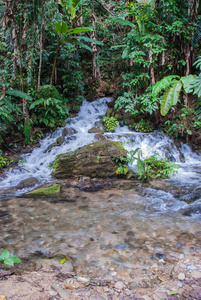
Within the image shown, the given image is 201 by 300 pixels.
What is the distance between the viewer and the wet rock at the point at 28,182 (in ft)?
16.4

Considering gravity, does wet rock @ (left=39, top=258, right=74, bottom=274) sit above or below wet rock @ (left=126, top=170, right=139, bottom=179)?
above

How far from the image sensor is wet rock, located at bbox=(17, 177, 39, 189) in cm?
499

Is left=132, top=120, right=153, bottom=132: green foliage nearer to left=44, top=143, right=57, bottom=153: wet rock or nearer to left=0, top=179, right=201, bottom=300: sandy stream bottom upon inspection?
left=44, top=143, right=57, bottom=153: wet rock

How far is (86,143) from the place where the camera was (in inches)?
285

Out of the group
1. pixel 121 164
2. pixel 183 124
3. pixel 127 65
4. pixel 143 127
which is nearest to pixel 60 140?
pixel 121 164

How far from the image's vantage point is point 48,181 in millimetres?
5352

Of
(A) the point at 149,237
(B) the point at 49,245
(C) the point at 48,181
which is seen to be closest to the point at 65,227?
(B) the point at 49,245

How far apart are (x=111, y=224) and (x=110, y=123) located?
6.49 m

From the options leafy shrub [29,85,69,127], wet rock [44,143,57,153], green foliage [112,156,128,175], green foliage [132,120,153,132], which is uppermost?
leafy shrub [29,85,69,127]

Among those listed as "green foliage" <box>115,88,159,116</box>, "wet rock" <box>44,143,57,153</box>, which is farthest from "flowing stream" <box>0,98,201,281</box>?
"green foliage" <box>115,88,159,116</box>

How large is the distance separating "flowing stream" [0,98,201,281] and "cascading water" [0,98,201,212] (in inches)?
2.6

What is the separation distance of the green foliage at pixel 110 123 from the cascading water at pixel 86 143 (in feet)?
0.93

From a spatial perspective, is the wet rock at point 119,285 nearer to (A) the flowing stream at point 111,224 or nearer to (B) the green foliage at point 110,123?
(A) the flowing stream at point 111,224

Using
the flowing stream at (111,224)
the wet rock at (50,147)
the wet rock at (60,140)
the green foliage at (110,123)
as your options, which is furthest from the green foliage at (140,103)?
the wet rock at (50,147)
